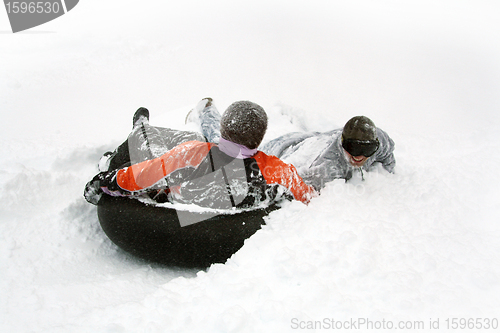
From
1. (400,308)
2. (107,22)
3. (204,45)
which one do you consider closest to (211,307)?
(400,308)

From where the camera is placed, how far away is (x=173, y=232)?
137cm

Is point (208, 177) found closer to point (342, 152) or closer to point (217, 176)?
point (217, 176)

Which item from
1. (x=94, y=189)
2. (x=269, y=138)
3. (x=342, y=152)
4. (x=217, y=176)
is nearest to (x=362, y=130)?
(x=342, y=152)

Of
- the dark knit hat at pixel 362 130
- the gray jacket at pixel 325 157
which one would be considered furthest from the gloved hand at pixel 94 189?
the dark knit hat at pixel 362 130

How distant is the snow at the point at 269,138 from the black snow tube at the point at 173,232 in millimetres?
100

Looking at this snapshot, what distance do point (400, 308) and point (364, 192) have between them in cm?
77

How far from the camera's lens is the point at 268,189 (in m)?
1.41

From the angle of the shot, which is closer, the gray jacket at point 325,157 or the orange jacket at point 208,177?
the orange jacket at point 208,177

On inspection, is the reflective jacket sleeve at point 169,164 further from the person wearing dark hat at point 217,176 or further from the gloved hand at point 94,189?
the gloved hand at point 94,189

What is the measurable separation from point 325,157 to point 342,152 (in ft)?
0.34

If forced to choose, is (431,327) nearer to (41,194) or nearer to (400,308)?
(400,308)

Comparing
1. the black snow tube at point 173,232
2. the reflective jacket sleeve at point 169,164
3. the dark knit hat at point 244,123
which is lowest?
the black snow tube at point 173,232

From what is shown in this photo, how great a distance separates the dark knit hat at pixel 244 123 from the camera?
48.1 inches

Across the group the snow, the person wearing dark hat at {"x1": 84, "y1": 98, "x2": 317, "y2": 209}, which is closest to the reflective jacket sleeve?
the person wearing dark hat at {"x1": 84, "y1": 98, "x2": 317, "y2": 209}
